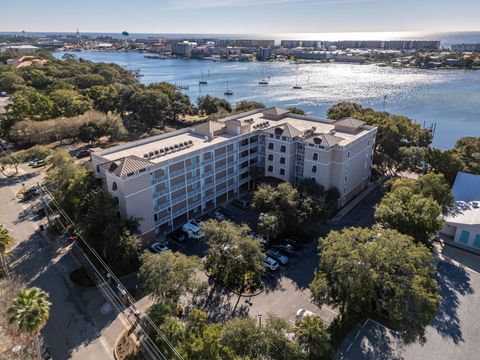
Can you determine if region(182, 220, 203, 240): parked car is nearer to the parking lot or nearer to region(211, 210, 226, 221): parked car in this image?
the parking lot

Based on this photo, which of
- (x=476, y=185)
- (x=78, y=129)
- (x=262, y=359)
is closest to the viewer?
(x=262, y=359)

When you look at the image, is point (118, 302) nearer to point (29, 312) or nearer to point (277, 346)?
point (29, 312)

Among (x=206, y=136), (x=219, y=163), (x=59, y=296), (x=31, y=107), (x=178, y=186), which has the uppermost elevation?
(x=206, y=136)

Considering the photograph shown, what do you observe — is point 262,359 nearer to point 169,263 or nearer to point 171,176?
point 169,263

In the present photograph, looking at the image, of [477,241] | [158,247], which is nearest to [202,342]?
[158,247]

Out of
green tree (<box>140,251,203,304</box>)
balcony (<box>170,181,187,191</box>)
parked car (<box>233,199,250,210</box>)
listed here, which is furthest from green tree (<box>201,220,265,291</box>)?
parked car (<box>233,199,250,210</box>)

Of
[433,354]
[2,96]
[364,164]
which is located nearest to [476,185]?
[364,164]

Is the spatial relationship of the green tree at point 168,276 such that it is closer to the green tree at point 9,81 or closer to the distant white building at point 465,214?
the distant white building at point 465,214
